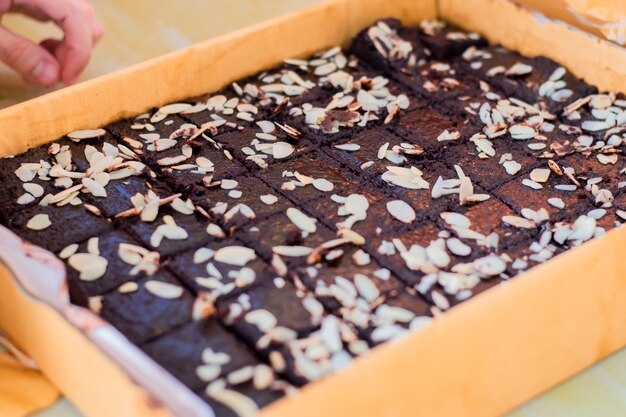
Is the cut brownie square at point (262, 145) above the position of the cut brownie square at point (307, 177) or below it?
below

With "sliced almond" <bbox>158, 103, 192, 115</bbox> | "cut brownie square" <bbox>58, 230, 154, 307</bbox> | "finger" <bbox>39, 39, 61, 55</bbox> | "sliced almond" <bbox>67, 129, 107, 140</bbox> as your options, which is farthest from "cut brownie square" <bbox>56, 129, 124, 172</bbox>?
"finger" <bbox>39, 39, 61, 55</bbox>

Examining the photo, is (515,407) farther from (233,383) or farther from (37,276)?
(37,276)

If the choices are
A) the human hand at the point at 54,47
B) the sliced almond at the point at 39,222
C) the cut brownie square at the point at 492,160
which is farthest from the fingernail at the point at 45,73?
the cut brownie square at the point at 492,160

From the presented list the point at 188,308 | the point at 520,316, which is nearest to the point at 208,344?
the point at 188,308

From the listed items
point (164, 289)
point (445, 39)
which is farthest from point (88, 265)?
point (445, 39)

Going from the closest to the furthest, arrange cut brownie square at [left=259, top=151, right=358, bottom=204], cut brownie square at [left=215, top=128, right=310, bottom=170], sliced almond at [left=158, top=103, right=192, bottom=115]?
cut brownie square at [left=259, top=151, right=358, bottom=204] → cut brownie square at [left=215, top=128, right=310, bottom=170] → sliced almond at [left=158, top=103, right=192, bottom=115]

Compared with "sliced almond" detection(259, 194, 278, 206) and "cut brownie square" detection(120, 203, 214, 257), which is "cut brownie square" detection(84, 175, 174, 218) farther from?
"sliced almond" detection(259, 194, 278, 206)

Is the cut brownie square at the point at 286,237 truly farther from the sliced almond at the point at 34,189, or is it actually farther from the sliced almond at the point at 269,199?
the sliced almond at the point at 34,189
